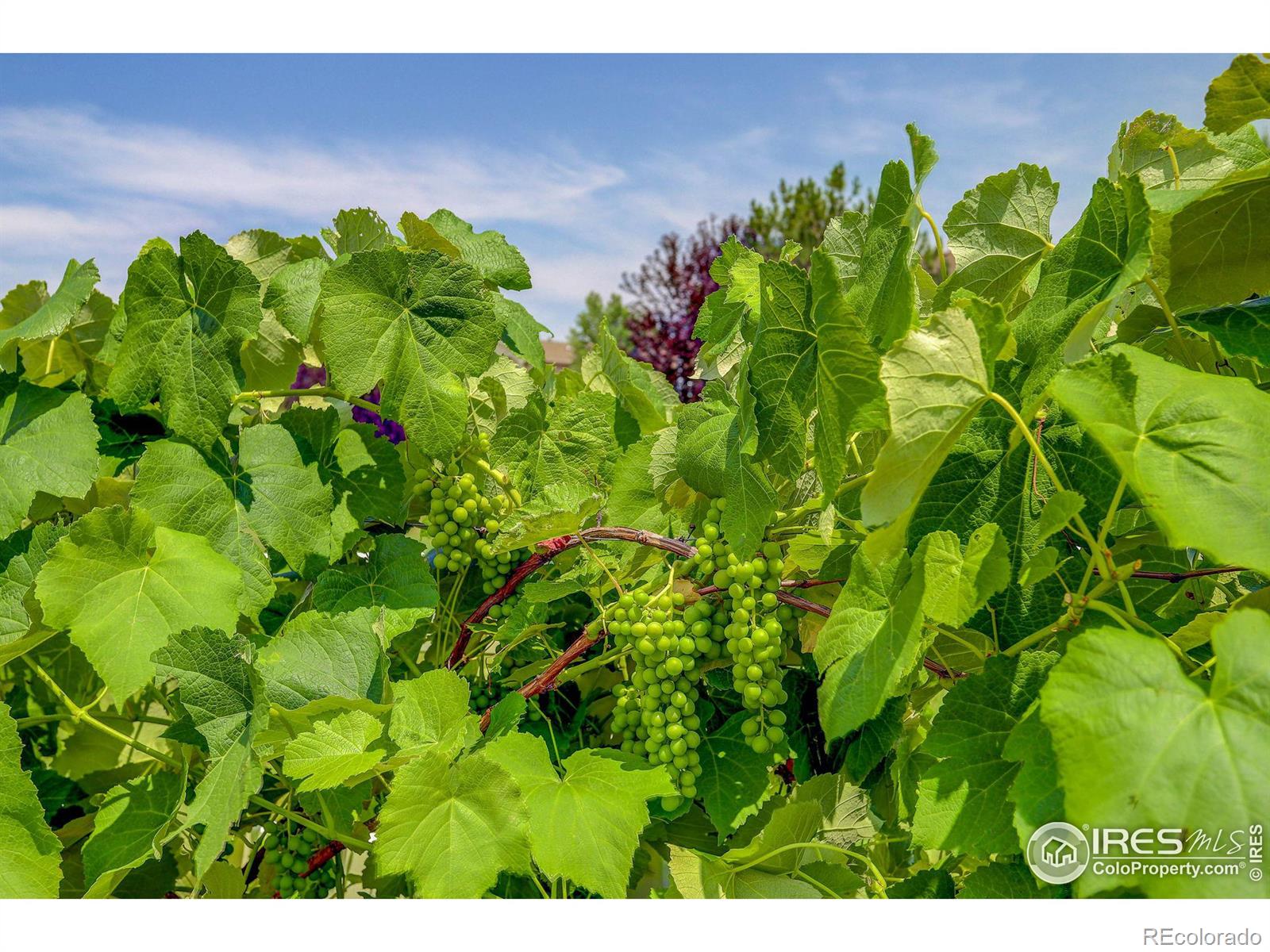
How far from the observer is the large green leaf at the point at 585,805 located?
103 centimetres

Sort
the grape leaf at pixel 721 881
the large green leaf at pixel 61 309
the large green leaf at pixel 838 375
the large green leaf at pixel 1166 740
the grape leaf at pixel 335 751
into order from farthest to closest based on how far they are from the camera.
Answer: the large green leaf at pixel 61 309 < the grape leaf at pixel 721 881 < the grape leaf at pixel 335 751 < the large green leaf at pixel 838 375 < the large green leaf at pixel 1166 740

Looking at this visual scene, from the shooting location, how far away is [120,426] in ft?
5.89

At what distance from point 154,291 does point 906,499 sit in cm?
127

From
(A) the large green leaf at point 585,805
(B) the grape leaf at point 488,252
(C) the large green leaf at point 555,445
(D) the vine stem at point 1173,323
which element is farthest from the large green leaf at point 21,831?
(D) the vine stem at point 1173,323

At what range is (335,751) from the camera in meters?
1.12

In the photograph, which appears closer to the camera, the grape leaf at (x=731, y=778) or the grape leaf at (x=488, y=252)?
the grape leaf at (x=731, y=778)

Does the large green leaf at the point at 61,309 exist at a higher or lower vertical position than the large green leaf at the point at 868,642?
higher

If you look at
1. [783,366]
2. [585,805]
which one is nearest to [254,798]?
[585,805]

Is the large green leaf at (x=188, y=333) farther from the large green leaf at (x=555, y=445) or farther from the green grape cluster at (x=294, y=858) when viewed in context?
the green grape cluster at (x=294, y=858)

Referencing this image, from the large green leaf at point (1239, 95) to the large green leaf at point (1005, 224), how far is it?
0.75 feet

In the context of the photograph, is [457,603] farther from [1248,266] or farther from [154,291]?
[1248,266]

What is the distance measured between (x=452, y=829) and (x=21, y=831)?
674 millimetres

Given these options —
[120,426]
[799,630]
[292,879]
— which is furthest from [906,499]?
[120,426]

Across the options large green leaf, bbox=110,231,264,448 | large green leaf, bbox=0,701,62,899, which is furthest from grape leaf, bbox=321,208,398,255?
large green leaf, bbox=0,701,62,899
